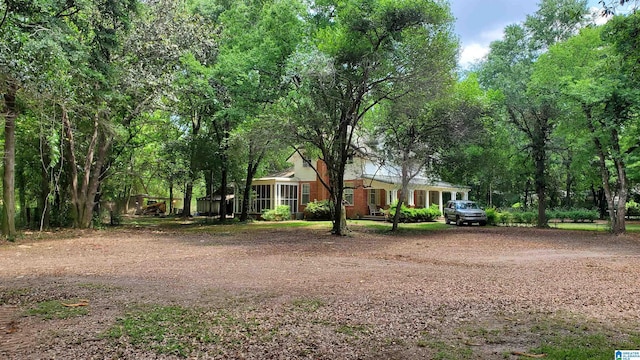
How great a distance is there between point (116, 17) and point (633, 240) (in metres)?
21.1

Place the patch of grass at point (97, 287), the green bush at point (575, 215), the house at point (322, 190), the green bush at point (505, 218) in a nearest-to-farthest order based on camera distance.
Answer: the patch of grass at point (97, 287) < the green bush at point (505, 218) < the green bush at point (575, 215) < the house at point (322, 190)

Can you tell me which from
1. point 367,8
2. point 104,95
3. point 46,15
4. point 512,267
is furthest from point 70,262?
point 367,8

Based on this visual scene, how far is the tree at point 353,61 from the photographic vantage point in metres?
15.5

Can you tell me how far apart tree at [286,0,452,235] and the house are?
1265cm

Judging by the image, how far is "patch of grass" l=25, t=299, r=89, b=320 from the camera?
17.1 ft

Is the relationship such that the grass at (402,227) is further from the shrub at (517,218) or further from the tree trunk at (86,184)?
the tree trunk at (86,184)

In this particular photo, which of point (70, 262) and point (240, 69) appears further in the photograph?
point (240, 69)

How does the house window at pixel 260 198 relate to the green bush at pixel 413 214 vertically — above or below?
above

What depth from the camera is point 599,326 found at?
191 inches

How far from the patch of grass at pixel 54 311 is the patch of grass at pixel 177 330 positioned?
2.28 ft

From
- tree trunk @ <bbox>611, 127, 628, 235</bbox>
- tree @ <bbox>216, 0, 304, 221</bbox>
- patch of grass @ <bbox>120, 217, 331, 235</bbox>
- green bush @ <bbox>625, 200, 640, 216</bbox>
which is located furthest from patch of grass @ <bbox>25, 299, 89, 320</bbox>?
green bush @ <bbox>625, 200, 640, 216</bbox>

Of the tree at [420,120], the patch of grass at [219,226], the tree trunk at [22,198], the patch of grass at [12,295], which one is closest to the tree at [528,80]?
the tree at [420,120]

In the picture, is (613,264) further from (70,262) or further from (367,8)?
(70,262)

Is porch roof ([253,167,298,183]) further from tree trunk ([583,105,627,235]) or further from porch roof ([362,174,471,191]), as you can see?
tree trunk ([583,105,627,235])
